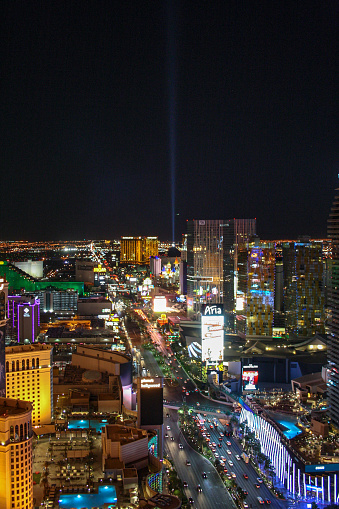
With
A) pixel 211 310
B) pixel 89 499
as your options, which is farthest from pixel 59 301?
pixel 89 499

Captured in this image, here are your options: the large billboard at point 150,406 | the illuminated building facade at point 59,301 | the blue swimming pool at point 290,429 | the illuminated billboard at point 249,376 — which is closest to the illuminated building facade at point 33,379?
the large billboard at point 150,406

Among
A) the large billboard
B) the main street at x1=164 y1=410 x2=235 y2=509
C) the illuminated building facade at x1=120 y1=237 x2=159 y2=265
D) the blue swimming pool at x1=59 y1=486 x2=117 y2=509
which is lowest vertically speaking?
the main street at x1=164 y1=410 x2=235 y2=509

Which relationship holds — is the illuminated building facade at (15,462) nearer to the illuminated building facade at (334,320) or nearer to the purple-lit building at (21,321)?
the illuminated building facade at (334,320)

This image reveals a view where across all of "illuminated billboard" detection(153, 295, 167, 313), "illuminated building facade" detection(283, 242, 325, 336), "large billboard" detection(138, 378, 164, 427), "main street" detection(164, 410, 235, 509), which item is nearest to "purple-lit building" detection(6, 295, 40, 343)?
"main street" detection(164, 410, 235, 509)

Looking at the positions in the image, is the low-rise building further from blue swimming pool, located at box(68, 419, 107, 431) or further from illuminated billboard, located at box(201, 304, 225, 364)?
illuminated billboard, located at box(201, 304, 225, 364)

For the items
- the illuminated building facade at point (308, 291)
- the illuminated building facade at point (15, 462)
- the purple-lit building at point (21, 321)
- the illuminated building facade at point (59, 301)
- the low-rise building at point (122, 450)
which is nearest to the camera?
the illuminated building facade at point (15, 462)

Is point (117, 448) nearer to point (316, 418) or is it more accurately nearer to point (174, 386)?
point (316, 418)

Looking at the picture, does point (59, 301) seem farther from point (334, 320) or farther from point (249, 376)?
point (334, 320)
